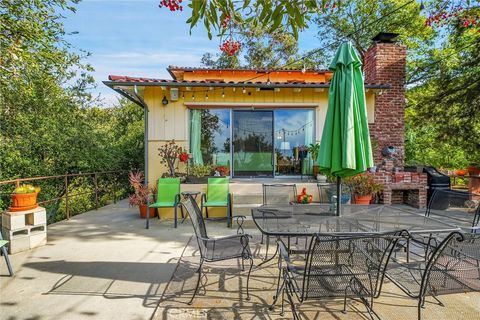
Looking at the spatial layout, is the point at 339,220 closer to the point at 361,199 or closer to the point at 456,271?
the point at 456,271

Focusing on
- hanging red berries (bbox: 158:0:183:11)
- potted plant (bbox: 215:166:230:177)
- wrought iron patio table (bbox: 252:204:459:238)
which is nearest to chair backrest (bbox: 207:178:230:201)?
potted plant (bbox: 215:166:230:177)

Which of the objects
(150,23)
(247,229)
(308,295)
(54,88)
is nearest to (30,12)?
(150,23)

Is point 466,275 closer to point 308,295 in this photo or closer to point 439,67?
point 308,295

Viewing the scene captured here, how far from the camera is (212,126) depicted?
24.9ft

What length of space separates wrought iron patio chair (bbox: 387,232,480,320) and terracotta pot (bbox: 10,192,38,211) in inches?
179

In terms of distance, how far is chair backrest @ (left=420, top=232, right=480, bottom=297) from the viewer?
6.97ft

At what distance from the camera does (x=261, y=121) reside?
7.63 meters

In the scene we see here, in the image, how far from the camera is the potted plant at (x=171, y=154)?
6875 mm

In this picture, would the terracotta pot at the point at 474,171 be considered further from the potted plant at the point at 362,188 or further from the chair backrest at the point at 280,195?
the chair backrest at the point at 280,195

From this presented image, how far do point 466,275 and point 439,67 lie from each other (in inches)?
556

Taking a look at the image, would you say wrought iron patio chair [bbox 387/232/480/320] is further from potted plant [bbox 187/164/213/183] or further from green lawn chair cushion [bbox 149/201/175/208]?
potted plant [bbox 187/164/213/183]

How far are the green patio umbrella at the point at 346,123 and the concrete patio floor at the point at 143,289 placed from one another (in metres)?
1.28

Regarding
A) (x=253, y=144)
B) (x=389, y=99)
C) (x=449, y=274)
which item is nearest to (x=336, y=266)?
(x=449, y=274)

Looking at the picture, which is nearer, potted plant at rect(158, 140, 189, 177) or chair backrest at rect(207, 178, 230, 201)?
chair backrest at rect(207, 178, 230, 201)
